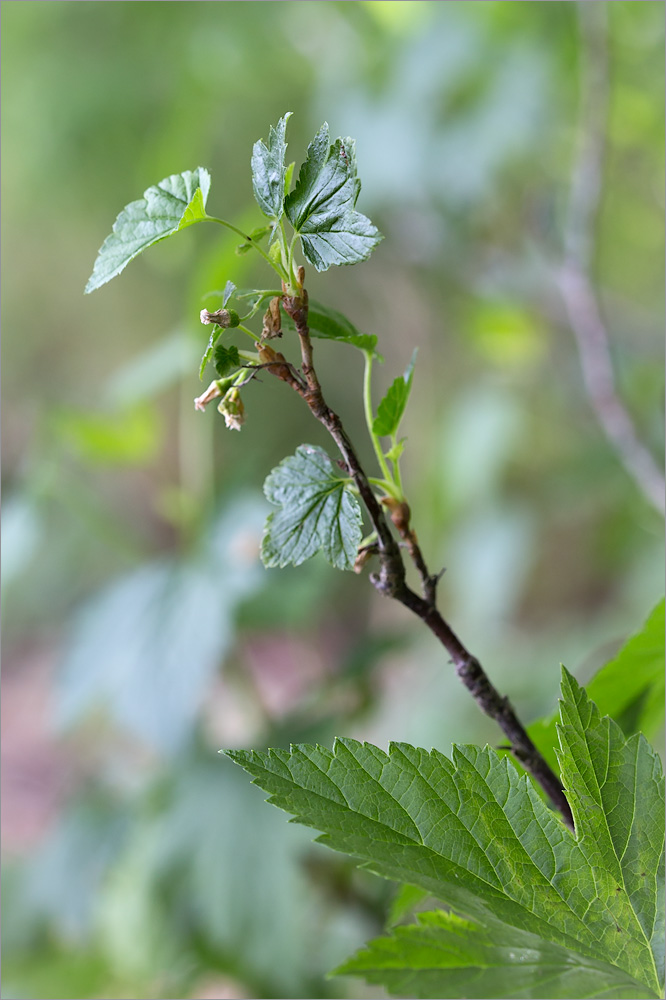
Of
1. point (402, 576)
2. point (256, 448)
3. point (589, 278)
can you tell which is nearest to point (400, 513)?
point (402, 576)

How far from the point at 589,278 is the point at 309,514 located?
0.60 meters

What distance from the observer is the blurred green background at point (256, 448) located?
68 centimetres

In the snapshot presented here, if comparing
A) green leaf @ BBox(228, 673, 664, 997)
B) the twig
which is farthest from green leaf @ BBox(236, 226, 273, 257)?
the twig

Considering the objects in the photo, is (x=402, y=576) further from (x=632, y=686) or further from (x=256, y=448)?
(x=256, y=448)

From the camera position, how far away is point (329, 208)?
20cm

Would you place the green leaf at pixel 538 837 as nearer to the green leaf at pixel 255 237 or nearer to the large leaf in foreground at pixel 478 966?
the large leaf in foreground at pixel 478 966

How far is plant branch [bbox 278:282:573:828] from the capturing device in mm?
197

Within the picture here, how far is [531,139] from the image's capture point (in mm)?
1062

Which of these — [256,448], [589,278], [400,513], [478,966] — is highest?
[256,448]

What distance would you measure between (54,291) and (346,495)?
170 cm

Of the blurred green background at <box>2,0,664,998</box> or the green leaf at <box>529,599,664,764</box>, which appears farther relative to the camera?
the blurred green background at <box>2,0,664,998</box>

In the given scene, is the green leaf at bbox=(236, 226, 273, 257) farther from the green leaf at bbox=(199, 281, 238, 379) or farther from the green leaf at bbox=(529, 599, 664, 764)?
the green leaf at bbox=(529, 599, 664, 764)

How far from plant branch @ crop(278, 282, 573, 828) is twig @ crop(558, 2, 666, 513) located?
35 cm

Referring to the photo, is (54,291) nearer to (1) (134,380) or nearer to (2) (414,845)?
(1) (134,380)
